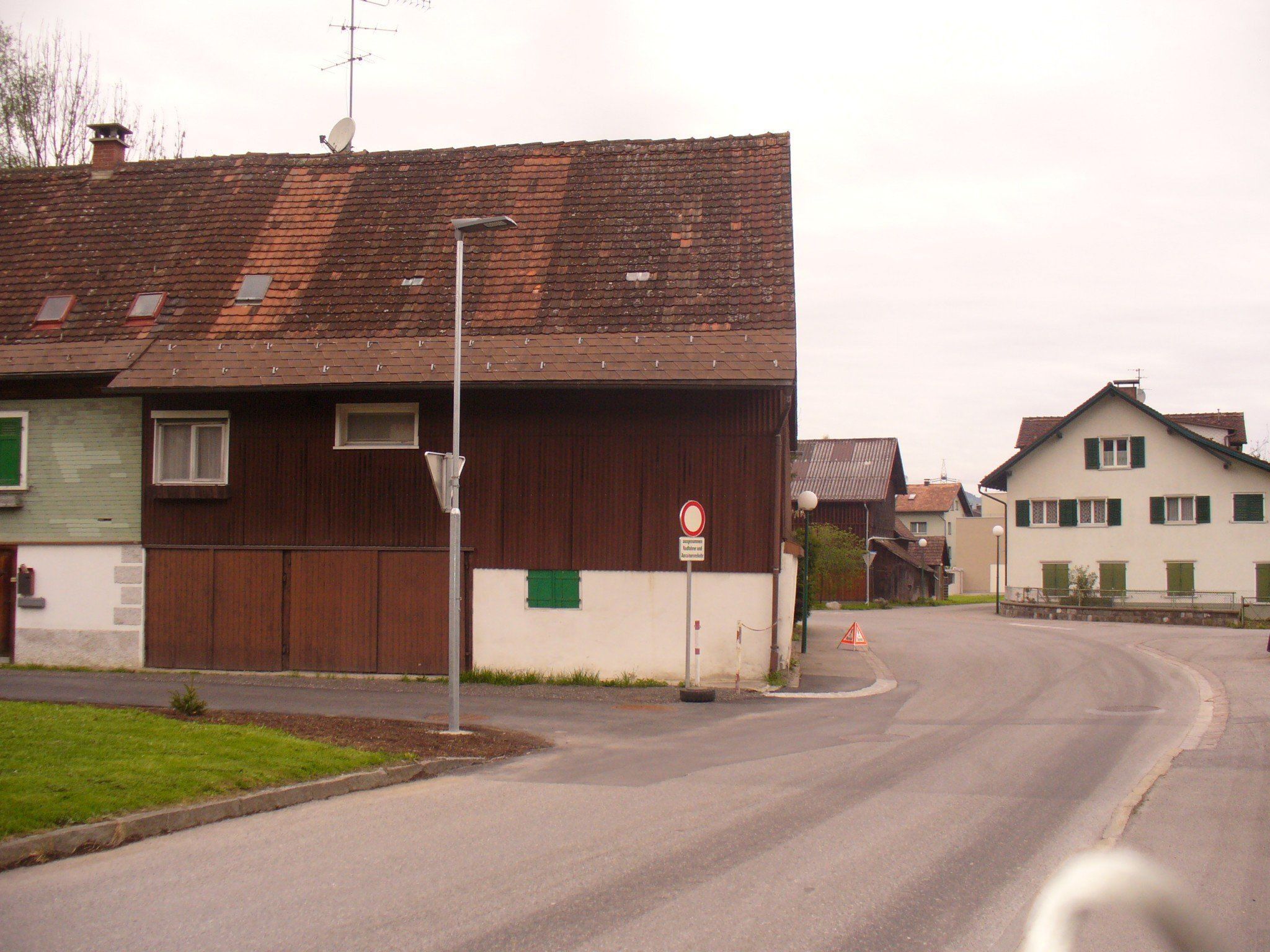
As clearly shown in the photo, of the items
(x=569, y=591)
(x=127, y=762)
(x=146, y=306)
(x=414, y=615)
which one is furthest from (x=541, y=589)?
(x=127, y=762)

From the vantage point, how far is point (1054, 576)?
2004 inches

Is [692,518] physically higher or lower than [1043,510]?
lower

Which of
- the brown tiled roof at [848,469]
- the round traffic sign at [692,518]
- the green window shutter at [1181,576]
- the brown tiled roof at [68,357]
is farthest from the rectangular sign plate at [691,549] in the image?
the brown tiled roof at [848,469]

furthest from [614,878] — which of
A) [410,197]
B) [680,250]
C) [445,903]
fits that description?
[410,197]

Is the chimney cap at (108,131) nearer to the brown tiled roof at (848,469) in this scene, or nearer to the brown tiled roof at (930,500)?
the brown tiled roof at (848,469)

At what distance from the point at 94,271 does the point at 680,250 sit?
11059 millimetres

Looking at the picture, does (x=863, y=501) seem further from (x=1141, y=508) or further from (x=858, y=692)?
(x=858, y=692)

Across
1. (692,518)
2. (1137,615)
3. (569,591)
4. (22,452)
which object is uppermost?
(22,452)

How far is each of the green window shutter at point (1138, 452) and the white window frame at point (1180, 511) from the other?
1.72 m

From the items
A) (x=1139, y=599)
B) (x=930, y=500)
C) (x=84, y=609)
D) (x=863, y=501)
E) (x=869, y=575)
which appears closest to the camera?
(x=84, y=609)

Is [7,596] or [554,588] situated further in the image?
[7,596]

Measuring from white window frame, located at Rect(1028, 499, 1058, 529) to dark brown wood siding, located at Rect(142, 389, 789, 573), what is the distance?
34914 mm

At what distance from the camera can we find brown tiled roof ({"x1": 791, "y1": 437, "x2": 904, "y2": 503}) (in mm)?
63438

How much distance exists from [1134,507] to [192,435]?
133 ft
